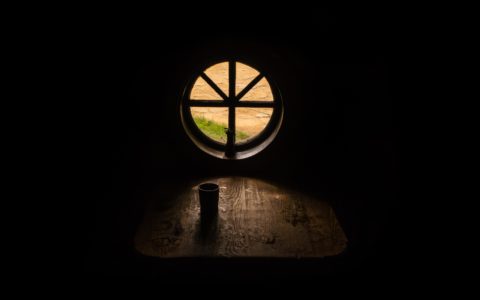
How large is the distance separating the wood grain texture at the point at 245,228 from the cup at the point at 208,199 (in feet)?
0.21

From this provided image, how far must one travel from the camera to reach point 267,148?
2.86 m

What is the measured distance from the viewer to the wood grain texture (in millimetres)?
1880

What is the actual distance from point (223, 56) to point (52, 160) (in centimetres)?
146

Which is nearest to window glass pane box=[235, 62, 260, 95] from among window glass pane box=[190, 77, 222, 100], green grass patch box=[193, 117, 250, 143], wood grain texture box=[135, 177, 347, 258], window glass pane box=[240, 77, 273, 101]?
window glass pane box=[240, 77, 273, 101]

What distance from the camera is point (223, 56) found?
2.62m

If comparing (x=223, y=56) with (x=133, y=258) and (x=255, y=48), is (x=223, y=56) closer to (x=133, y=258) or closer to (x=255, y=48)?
(x=255, y=48)

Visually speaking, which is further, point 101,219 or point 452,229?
point 101,219

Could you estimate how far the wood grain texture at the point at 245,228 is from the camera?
1880mm

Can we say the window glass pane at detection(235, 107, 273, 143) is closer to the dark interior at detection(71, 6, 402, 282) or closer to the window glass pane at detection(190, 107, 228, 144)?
the window glass pane at detection(190, 107, 228, 144)

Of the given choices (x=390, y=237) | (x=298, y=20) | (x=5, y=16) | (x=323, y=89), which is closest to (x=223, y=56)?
(x=298, y=20)

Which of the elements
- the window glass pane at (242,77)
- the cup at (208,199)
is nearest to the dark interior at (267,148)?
the cup at (208,199)

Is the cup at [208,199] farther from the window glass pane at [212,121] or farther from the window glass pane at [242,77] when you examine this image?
the window glass pane at [242,77]

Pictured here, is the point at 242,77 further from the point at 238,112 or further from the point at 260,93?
the point at 238,112

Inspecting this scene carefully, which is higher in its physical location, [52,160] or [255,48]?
[255,48]
